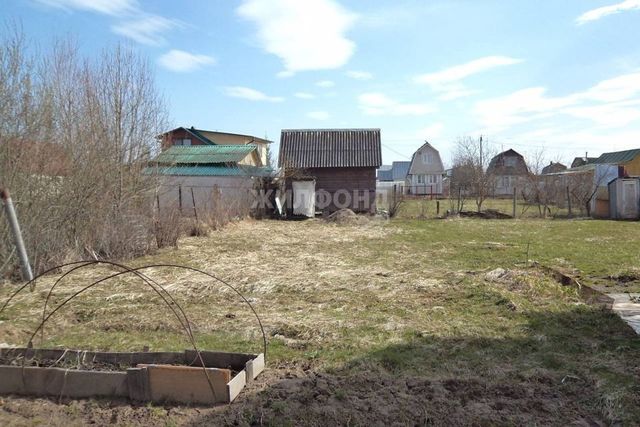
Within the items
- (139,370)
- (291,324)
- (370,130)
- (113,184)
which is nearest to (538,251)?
(291,324)

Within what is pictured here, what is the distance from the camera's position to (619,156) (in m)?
39.3

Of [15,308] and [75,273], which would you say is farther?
[75,273]

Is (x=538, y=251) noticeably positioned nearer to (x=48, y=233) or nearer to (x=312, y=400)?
(x=312, y=400)

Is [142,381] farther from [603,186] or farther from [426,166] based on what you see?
[426,166]

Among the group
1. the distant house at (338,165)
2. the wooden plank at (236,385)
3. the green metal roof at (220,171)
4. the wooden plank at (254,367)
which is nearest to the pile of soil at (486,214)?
the distant house at (338,165)

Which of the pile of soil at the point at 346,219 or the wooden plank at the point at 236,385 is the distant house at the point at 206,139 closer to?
the pile of soil at the point at 346,219

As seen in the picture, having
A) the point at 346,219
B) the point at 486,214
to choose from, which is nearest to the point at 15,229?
the point at 346,219

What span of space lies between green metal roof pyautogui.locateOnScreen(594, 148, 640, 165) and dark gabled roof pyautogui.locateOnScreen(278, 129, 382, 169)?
2396 centimetres

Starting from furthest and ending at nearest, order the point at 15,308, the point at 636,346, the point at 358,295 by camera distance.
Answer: the point at 358,295, the point at 15,308, the point at 636,346

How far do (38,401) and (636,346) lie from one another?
523cm

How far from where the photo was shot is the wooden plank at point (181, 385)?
10.7ft

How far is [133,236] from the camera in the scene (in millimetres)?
10320

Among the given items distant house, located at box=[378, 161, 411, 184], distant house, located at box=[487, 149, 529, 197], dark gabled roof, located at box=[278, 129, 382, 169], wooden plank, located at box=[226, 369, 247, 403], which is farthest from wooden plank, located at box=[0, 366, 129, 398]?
distant house, located at box=[378, 161, 411, 184]

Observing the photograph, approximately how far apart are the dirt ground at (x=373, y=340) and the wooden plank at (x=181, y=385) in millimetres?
99
